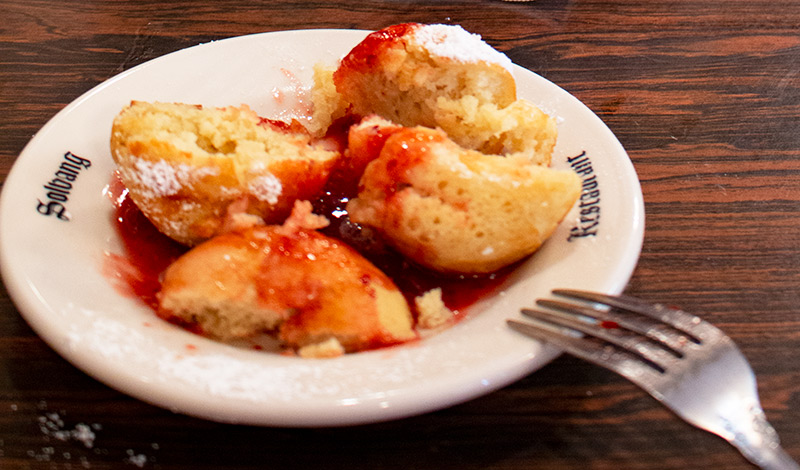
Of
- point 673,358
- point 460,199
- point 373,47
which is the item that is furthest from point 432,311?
point 373,47

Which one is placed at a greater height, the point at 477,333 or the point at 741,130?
the point at 741,130

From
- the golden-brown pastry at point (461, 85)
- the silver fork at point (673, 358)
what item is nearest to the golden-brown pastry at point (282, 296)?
the silver fork at point (673, 358)

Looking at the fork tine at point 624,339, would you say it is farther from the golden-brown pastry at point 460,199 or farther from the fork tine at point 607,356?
the golden-brown pastry at point 460,199

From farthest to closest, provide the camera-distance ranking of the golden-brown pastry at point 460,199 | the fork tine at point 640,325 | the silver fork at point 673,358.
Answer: the golden-brown pastry at point 460,199
the fork tine at point 640,325
the silver fork at point 673,358

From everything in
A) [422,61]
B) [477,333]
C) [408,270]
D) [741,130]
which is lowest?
[408,270]

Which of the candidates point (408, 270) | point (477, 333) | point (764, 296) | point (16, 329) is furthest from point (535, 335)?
point (16, 329)

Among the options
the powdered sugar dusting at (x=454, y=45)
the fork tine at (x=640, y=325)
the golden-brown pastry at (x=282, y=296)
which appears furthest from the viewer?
the powdered sugar dusting at (x=454, y=45)

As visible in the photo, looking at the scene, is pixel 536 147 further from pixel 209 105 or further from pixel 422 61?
pixel 209 105
